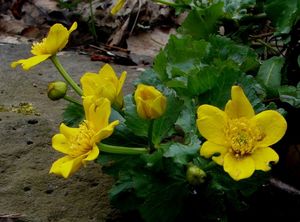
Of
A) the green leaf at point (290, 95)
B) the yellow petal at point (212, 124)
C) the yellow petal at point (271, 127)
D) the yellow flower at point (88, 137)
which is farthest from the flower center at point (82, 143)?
the green leaf at point (290, 95)

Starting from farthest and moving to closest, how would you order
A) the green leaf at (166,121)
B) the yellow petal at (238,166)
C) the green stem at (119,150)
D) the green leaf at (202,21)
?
the green leaf at (202,21), the green leaf at (166,121), the green stem at (119,150), the yellow petal at (238,166)

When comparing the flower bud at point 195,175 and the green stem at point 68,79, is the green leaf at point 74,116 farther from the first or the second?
the flower bud at point 195,175

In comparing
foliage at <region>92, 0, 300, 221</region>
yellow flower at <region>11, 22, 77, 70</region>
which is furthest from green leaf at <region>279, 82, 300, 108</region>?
yellow flower at <region>11, 22, 77, 70</region>

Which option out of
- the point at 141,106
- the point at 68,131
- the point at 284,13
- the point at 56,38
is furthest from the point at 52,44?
the point at 284,13

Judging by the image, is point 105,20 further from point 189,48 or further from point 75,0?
point 189,48

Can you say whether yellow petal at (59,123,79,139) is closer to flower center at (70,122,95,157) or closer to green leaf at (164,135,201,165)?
flower center at (70,122,95,157)

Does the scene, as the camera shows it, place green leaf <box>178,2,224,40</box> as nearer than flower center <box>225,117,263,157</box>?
No

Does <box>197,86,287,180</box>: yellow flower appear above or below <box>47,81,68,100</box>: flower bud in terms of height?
above
